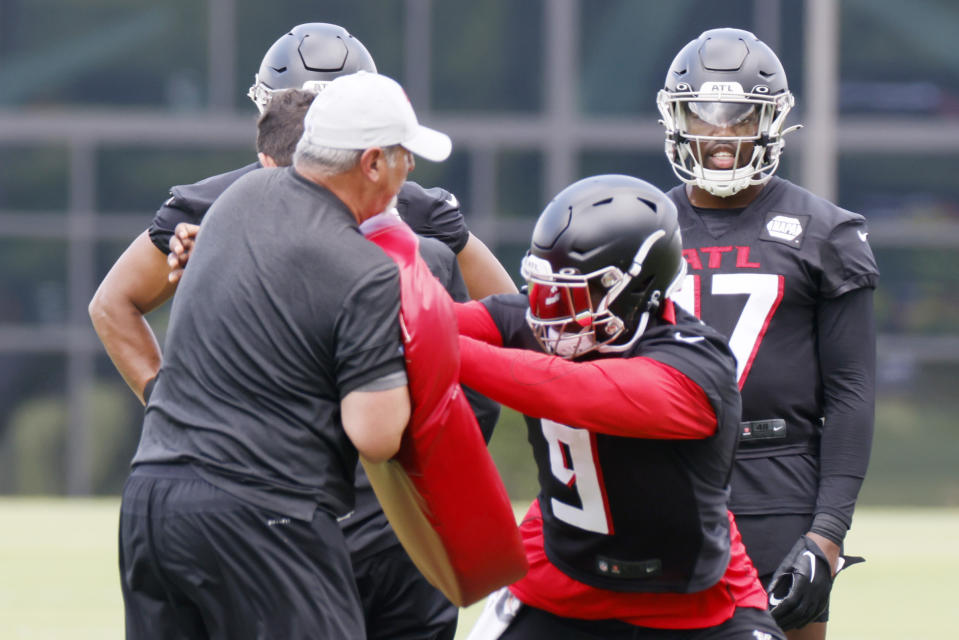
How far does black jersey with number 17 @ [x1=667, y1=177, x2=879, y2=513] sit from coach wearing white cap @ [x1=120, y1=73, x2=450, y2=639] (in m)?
1.24

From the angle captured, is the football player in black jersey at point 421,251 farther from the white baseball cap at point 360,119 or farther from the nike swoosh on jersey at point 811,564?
the nike swoosh on jersey at point 811,564

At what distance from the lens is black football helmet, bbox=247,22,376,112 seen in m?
4.50

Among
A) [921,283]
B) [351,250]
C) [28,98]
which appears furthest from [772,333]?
[28,98]

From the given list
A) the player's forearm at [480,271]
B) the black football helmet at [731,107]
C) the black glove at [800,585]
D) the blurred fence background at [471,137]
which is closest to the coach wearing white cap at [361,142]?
the black football helmet at [731,107]

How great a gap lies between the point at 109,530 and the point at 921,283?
8.79 m

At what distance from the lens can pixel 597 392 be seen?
11.0 ft

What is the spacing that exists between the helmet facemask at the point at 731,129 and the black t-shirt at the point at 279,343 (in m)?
1.43

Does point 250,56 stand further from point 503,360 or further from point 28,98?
point 503,360

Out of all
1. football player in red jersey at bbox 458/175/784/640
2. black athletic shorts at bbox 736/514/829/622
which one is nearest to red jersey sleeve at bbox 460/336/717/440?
football player in red jersey at bbox 458/175/784/640

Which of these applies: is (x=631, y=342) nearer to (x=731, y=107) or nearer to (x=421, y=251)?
(x=421, y=251)

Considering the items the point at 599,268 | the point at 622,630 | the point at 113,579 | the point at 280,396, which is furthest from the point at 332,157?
the point at 113,579

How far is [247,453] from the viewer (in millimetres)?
3205

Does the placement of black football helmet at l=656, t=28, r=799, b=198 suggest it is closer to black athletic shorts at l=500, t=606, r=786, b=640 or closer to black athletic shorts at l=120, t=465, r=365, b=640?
black athletic shorts at l=500, t=606, r=786, b=640

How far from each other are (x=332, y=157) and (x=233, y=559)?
0.90 m
